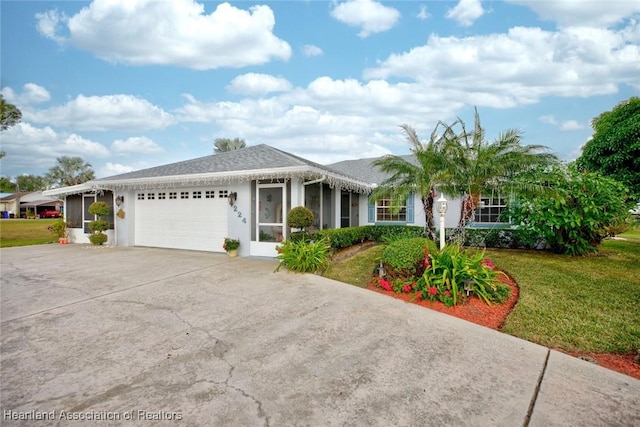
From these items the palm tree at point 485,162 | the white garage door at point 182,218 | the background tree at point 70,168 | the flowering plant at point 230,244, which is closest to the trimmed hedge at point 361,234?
the palm tree at point 485,162

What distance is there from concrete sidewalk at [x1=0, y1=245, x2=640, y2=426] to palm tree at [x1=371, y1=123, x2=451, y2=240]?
3626mm

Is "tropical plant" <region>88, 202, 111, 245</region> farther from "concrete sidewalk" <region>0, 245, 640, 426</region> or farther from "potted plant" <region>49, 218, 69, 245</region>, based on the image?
"concrete sidewalk" <region>0, 245, 640, 426</region>

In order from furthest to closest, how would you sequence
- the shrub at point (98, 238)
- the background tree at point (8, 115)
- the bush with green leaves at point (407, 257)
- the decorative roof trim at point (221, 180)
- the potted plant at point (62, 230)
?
the background tree at point (8, 115)
the potted plant at point (62, 230)
the shrub at point (98, 238)
the decorative roof trim at point (221, 180)
the bush with green leaves at point (407, 257)

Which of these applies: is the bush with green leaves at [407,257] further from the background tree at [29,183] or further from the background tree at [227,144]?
the background tree at [29,183]

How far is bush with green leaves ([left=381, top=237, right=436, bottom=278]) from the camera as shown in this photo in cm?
610

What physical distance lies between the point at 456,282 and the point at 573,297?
2.27 meters

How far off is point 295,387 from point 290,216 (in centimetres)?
595

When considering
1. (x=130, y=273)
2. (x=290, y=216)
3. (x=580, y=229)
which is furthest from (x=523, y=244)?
(x=130, y=273)

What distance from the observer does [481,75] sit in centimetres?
1165

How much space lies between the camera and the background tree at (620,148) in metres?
10.7

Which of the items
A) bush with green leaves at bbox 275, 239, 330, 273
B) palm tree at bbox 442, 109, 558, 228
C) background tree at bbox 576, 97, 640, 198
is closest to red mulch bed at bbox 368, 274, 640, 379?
bush with green leaves at bbox 275, 239, 330, 273

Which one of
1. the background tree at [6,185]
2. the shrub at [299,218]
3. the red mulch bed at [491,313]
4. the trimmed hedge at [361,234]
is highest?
the background tree at [6,185]

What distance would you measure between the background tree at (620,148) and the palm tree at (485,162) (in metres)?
5.46

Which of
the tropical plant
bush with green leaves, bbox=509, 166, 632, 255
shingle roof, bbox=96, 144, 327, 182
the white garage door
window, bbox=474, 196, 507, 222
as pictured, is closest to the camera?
bush with green leaves, bbox=509, 166, 632, 255
